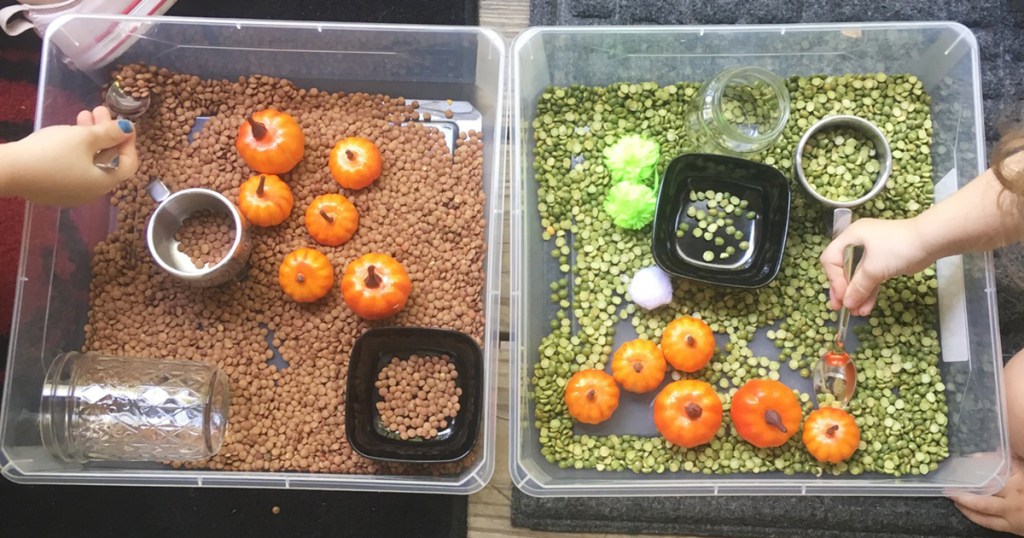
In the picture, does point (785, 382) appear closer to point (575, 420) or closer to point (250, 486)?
point (575, 420)

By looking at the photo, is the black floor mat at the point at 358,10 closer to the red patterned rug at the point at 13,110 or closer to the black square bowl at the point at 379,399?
the red patterned rug at the point at 13,110

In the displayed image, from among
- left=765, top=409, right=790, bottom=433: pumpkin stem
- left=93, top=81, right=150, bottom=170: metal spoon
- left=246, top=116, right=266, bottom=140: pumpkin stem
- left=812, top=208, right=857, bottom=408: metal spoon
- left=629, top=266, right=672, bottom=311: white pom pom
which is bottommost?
left=765, top=409, right=790, bottom=433: pumpkin stem

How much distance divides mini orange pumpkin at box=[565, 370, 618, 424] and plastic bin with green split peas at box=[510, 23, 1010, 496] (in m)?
0.07

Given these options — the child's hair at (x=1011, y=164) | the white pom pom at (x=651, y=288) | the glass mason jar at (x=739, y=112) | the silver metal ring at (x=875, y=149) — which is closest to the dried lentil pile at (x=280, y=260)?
the white pom pom at (x=651, y=288)

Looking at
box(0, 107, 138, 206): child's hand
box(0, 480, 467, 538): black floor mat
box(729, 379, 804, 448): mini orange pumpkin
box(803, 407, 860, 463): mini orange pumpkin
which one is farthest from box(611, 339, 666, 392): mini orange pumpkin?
box(0, 107, 138, 206): child's hand

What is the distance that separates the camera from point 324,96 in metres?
1.25

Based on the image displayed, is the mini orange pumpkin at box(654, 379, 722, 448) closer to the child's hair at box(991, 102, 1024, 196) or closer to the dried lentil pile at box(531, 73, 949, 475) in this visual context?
the dried lentil pile at box(531, 73, 949, 475)

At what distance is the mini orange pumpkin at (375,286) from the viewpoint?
1094mm

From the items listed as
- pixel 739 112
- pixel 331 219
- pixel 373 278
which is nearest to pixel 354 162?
pixel 331 219

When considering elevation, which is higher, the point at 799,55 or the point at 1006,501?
the point at 799,55

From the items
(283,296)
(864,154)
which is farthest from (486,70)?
(864,154)

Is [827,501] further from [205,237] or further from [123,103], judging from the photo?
[123,103]

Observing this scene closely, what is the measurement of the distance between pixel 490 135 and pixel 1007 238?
2.44 feet

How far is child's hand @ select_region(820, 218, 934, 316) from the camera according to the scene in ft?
3.50
